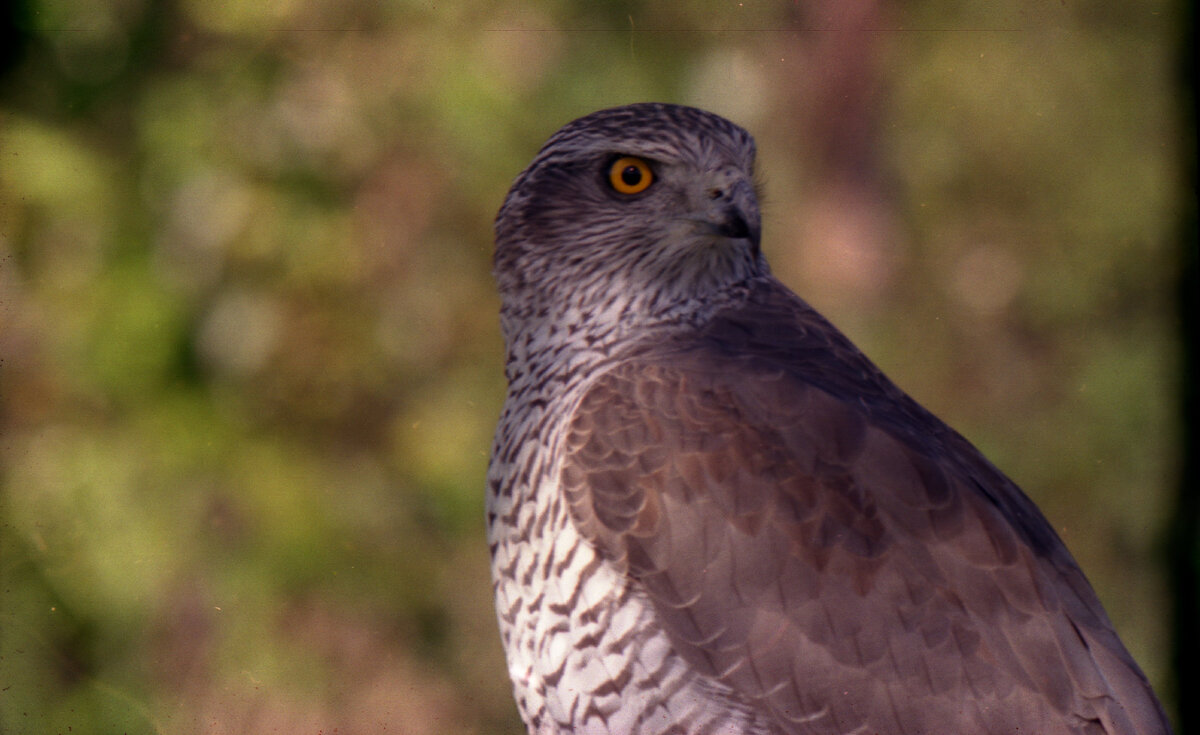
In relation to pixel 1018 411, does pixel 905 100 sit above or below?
above

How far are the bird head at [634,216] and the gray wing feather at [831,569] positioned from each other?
0.30 meters

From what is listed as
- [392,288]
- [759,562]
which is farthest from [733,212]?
[392,288]

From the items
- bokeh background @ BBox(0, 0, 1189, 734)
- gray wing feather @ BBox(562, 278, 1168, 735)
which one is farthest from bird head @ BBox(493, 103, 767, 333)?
bokeh background @ BBox(0, 0, 1189, 734)

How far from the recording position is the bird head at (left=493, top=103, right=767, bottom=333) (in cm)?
189

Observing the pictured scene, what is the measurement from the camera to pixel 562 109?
279cm

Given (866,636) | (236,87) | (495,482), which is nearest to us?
(866,636)

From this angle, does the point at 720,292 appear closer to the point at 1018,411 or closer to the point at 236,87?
the point at 1018,411

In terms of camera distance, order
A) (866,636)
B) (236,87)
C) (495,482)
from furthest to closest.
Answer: (236,87) < (495,482) < (866,636)

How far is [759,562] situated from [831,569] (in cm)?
12

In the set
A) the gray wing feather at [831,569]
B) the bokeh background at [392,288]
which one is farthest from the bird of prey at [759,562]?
the bokeh background at [392,288]

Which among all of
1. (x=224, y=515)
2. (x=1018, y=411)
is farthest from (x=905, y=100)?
(x=224, y=515)

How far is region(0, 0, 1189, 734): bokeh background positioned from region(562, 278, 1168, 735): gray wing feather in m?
1.18

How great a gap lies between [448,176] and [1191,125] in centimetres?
205

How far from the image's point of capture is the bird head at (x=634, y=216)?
6.19 ft
